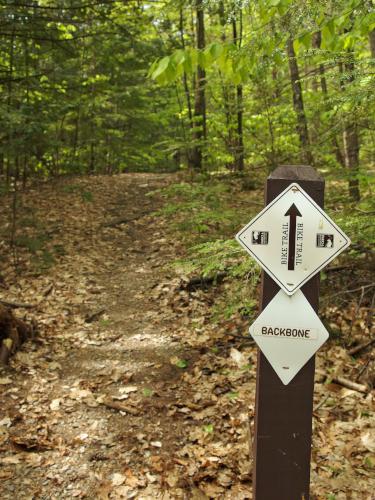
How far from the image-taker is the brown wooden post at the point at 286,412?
1999 millimetres

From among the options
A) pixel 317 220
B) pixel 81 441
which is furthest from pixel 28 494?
pixel 317 220

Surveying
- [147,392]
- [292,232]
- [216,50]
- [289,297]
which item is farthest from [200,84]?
[289,297]

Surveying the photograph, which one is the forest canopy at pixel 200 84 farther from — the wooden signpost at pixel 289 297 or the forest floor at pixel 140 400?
the forest floor at pixel 140 400

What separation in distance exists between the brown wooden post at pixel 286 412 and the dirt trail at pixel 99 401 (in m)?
1.63

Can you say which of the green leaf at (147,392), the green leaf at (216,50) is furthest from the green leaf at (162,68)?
the green leaf at (147,392)

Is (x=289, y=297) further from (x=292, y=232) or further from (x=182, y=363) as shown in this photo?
(x=182, y=363)

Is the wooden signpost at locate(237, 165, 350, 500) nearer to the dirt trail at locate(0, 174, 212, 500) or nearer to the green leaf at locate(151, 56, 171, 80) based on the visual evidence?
the green leaf at locate(151, 56, 171, 80)

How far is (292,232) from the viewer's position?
1.98 m

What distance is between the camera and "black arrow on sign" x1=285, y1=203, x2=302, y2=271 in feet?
6.44

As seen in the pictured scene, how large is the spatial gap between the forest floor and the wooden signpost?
4.77 ft

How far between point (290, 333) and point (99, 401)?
3.19 metres

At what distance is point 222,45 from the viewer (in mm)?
2604

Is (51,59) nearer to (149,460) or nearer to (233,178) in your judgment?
(233,178)

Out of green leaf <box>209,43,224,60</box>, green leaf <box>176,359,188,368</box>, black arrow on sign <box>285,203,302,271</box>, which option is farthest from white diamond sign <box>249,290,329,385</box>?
green leaf <box>176,359,188,368</box>
